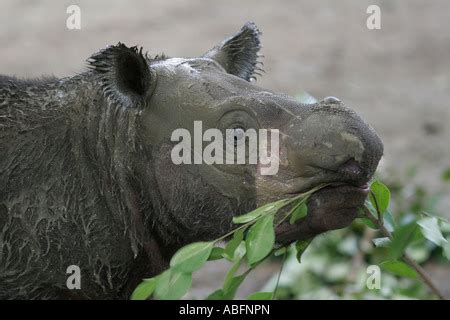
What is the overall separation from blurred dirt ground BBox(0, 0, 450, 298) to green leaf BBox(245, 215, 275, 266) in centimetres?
618

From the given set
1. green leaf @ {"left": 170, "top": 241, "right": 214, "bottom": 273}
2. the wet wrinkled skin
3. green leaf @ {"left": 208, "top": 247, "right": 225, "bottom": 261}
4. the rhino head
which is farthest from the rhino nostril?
green leaf @ {"left": 170, "top": 241, "right": 214, "bottom": 273}

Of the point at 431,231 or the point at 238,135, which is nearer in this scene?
the point at 431,231

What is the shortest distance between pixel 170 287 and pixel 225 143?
1022 mm

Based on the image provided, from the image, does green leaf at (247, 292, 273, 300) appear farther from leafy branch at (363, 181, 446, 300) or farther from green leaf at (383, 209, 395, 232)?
green leaf at (383, 209, 395, 232)

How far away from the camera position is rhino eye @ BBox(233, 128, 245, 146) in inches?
155

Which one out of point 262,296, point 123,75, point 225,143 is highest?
point 123,75

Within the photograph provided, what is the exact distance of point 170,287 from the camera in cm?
309

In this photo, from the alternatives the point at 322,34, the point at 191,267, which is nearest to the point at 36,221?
the point at 191,267

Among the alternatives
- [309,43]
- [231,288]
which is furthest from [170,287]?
[309,43]

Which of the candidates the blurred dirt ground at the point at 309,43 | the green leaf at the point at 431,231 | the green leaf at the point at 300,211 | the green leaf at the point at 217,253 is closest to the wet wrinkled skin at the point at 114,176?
the green leaf at the point at 300,211

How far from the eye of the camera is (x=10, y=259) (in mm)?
4105

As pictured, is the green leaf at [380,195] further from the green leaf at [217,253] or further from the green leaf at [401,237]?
the green leaf at [217,253]

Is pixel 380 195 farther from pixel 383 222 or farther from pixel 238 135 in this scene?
pixel 238 135
